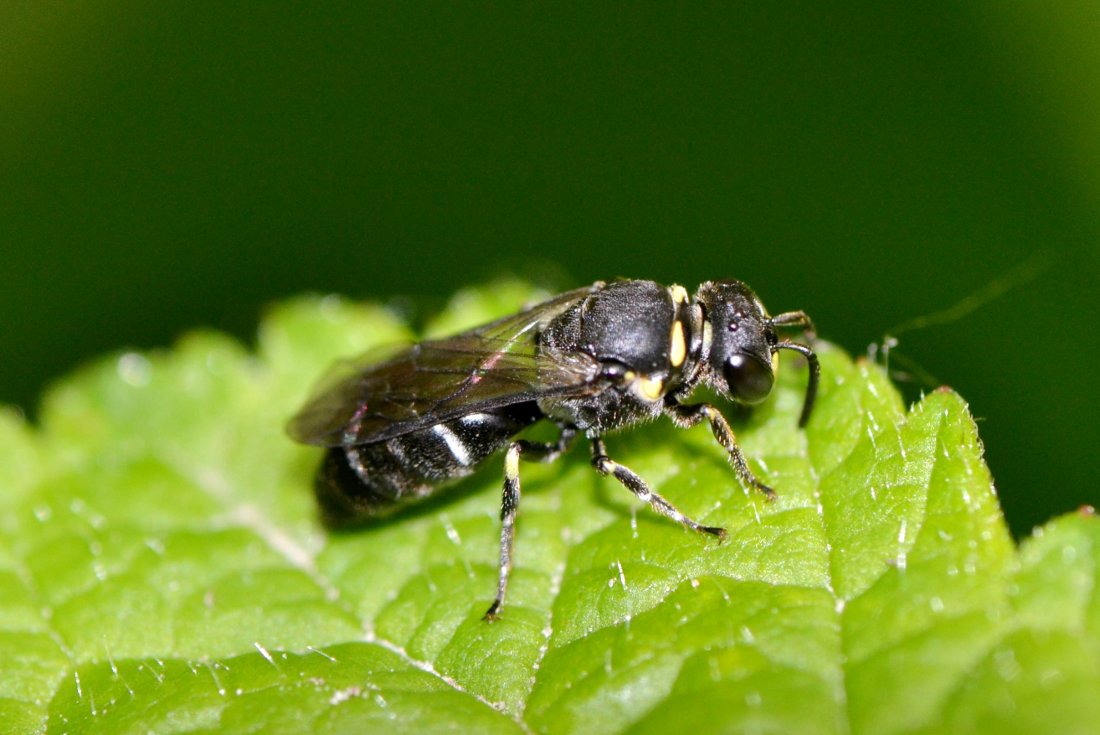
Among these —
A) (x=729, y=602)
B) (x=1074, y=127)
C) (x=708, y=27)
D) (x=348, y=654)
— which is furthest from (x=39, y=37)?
(x=1074, y=127)

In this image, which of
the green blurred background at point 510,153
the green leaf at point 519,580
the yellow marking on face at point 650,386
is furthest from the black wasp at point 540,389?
the green blurred background at point 510,153

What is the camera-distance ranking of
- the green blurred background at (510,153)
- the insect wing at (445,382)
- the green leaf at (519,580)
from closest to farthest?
the green leaf at (519,580) < the insect wing at (445,382) < the green blurred background at (510,153)

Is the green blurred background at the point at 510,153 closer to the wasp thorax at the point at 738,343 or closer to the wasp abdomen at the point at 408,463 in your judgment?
the wasp thorax at the point at 738,343

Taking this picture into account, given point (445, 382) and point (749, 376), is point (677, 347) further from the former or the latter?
point (445, 382)

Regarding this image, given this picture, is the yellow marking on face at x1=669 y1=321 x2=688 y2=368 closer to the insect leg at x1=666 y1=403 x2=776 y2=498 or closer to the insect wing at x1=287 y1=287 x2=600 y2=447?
the insect leg at x1=666 y1=403 x2=776 y2=498

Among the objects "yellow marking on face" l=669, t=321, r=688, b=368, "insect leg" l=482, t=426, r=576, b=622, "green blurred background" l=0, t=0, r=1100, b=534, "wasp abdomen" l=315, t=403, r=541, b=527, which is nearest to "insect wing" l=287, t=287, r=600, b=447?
"wasp abdomen" l=315, t=403, r=541, b=527

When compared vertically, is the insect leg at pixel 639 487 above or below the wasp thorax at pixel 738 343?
below

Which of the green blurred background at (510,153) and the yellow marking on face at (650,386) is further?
the green blurred background at (510,153)

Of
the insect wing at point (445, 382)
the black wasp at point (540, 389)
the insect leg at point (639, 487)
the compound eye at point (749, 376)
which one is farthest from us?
A: the insect wing at point (445, 382)
